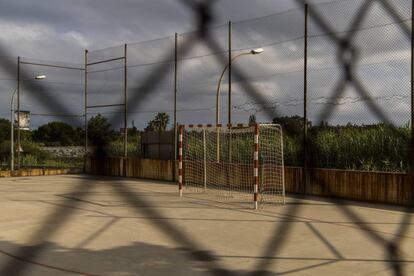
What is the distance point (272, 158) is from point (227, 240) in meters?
6.95

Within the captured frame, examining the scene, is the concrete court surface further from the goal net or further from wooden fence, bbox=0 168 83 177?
wooden fence, bbox=0 168 83 177

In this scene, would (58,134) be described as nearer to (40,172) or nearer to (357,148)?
(357,148)

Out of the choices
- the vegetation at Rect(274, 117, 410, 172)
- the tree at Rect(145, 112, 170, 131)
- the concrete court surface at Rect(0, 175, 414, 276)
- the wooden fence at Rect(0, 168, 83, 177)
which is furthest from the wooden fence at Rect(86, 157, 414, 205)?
the wooden fence at Rect(0, 168, 83, 177)

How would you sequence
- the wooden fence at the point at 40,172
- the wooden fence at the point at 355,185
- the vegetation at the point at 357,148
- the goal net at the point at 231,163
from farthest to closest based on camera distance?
the wooden fence at the point at 40,172 < the goal net at the point at 231,163 < the vegetation at the point at 357,148 < the wooden fence at the point at 355,185

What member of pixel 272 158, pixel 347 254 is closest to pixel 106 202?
pixel 272 158

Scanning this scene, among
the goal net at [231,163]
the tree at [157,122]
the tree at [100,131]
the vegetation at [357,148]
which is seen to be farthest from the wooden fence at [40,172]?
the tree at [100,131]

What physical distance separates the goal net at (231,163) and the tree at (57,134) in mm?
10587

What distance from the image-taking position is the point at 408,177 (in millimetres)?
11320

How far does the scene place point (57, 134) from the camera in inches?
62.1

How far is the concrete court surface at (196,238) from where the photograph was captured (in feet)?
18.4

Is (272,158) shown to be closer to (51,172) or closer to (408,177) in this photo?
(408,177)

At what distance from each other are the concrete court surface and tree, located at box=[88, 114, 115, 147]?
1.99 ft

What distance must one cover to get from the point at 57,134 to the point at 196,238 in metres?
6.08

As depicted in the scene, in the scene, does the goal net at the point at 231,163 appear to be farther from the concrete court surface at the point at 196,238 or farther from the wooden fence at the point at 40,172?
the wooden fence at the point at 40,172
